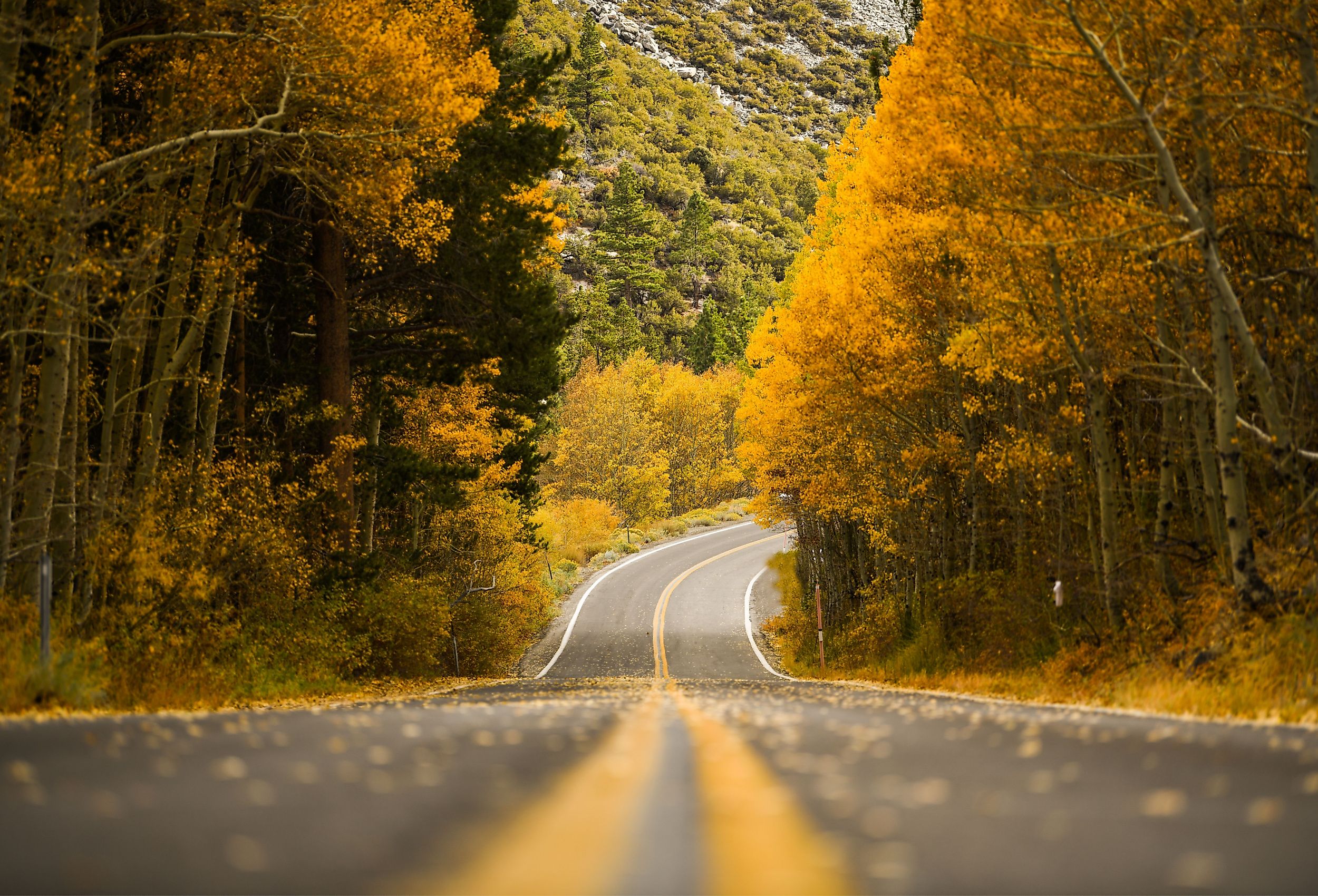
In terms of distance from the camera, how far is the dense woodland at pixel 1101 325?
39.2ft

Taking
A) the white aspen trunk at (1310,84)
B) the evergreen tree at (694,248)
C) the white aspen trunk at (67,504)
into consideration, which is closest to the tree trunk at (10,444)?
the white aspen trunk at (67,504)

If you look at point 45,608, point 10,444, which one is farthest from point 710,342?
point 45,608

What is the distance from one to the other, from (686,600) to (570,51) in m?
34.7

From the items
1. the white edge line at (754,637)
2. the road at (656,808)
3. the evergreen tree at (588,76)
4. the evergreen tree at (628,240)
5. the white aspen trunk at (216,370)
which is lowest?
the white edge line at (754,637)

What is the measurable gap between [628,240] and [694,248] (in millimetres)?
18438

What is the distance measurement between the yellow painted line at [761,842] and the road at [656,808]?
0.04 feet

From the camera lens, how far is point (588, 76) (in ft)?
527

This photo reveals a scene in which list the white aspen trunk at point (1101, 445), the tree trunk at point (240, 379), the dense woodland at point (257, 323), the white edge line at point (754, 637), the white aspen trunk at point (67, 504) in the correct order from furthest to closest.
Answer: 1. the white edge line at point (754, 637)
2. the tree trunk at point (240, 379)
3. the white aspen trunk at point (1101, 445)
4. the white aspen trunk at point (67, 504)
5. the dense woodland at point (257, 323)

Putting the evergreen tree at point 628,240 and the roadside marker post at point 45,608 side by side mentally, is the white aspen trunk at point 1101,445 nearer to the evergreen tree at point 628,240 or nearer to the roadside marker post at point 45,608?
the roadside marker post at point 45,608

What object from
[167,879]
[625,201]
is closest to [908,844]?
[167,879]

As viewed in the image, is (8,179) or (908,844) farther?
(8,179)

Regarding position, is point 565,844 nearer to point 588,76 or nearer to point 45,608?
point 45,608

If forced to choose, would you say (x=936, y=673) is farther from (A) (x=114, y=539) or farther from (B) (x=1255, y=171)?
(A) (x=114, y=539)

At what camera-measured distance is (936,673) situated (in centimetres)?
2144
